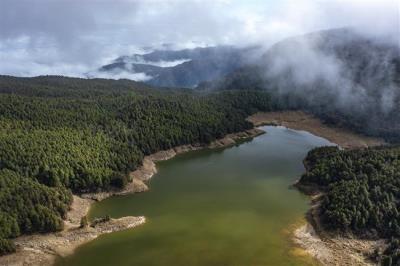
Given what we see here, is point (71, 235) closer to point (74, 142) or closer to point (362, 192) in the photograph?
point (74, 142)

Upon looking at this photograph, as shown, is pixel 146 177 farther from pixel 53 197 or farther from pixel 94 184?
pixel 53 197

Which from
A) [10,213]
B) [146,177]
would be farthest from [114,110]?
[10,213]

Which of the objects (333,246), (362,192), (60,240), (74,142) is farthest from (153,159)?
(333,246)

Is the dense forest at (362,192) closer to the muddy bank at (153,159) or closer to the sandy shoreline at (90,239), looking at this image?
the sandy shoreline at (90,239)

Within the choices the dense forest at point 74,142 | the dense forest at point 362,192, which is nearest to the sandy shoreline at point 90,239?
the dense forest at point 74,142

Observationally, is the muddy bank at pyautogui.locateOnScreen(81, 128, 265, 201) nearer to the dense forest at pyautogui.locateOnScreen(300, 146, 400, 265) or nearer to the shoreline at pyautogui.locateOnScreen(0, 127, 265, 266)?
the shoreline at pyautogui.locateOnScreen(0, 127, 265, 266)

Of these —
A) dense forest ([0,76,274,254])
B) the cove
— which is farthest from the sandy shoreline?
dense forest ([0,76,274,254])
